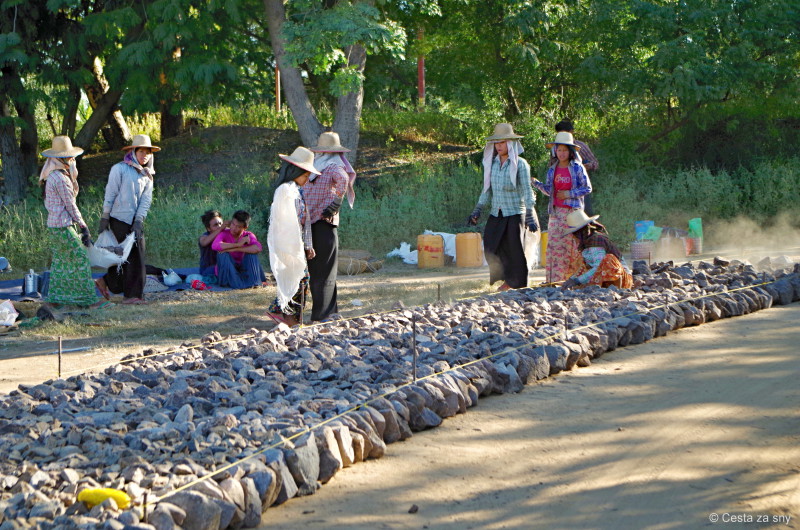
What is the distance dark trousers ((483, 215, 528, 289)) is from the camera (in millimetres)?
9539

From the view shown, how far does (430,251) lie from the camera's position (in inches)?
491

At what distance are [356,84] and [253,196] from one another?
8.21 feet

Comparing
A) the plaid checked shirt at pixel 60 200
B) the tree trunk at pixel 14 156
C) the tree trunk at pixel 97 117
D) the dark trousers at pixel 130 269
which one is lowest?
the dark trousers at pixel 130 269

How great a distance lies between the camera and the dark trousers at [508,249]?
31.3 ft

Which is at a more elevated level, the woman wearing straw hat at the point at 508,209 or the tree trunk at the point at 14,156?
the tree trunk at the point at 14,156

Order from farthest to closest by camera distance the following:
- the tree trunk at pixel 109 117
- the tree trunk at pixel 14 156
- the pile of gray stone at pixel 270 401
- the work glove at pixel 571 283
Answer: the tree trunk at pixel 109 117, the tree trunk at pixel 14 156, the work glove at pixel 571 283, the pile of gray stone at pixel 270 401

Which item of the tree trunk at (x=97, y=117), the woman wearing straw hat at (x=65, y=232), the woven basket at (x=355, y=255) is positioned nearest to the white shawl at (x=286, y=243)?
the woman wearing straw hat at (x=65, y=232)

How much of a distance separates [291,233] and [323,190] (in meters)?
0.60

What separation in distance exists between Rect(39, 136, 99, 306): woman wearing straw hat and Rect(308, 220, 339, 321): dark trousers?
7.70 ft

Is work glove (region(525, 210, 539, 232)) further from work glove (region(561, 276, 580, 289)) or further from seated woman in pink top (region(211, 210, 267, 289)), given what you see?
seated woman in pink top (region(211, 210, 267, 289))

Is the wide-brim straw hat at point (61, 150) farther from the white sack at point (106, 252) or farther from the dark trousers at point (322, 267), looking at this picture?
the dark trousers at point (322, 267)

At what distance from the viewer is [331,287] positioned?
27.3 ft

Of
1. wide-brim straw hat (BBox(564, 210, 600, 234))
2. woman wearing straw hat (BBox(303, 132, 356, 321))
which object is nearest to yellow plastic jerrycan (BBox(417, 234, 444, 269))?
wide-brim straw hat (BBox(564, 210, 600, 234))

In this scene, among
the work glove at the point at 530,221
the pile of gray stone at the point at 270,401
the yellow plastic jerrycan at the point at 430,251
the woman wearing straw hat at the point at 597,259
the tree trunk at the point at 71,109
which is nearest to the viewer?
the pile of gray stone at the point at 270,401
